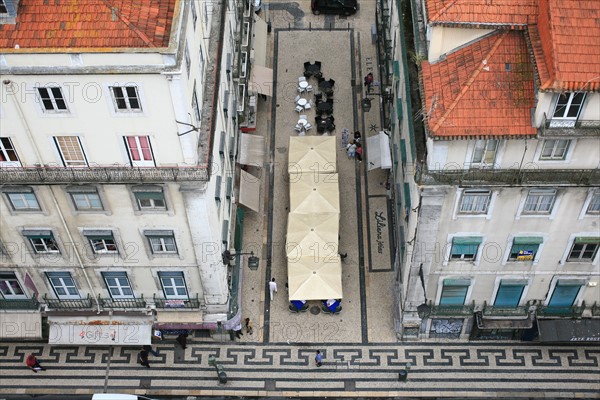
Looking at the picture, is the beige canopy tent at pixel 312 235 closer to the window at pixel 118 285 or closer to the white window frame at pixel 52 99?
the window at pixel 118 285

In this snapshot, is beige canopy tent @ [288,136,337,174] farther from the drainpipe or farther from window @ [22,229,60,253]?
window @ [22,229,60,253]

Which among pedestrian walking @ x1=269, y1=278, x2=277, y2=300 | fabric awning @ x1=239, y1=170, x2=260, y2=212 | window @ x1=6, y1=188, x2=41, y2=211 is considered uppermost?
window @ x1=6, y1=188, x2=41, y2=211

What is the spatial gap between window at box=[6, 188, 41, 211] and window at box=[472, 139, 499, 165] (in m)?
24.8

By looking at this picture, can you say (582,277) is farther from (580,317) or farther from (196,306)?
(196,306)

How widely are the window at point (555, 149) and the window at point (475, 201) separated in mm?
3849

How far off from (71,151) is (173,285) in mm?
13588

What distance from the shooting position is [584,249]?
4766cm

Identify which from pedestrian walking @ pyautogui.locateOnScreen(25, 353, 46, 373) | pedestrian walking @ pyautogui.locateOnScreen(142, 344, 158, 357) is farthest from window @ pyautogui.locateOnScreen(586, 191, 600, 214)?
pedestrian walking @ pyautogui.locateOnScreen(25, 353, 46, 373)

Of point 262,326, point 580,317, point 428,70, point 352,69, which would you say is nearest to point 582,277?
point 580,317

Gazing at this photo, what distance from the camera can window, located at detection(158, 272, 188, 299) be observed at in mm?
50406

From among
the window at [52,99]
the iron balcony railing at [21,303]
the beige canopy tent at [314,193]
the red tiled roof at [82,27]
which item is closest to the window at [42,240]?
the iron balcony railing at [21,303]

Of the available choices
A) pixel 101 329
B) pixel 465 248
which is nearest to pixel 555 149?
pixel 465 248

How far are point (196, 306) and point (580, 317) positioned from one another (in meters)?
25.9

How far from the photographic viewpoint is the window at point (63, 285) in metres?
50.6
